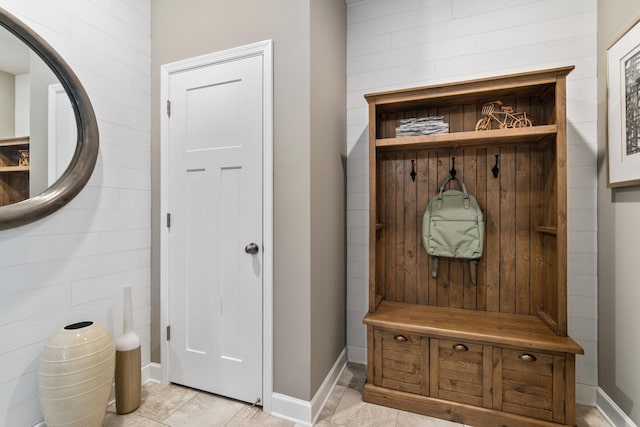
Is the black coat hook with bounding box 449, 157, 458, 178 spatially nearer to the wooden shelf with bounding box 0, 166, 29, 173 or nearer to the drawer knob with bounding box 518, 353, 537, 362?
the drawer knob with bounding box 518, 353, 537, 362

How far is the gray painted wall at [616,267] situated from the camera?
1.52 metres

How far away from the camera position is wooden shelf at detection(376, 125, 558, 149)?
1.67m

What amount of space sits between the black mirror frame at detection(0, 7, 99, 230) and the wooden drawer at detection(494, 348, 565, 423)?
248 cm

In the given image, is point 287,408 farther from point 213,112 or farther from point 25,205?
point 213,112

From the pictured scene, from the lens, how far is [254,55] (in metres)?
1.78

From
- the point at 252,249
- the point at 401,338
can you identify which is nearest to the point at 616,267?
the point at 401,338

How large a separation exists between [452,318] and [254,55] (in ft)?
6.67

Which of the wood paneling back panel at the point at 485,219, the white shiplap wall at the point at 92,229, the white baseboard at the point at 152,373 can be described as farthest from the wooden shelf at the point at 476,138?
the white baseboard at the point at 152,373

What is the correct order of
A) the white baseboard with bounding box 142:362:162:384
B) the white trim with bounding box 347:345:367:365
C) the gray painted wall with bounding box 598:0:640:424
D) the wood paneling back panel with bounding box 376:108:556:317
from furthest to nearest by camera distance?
the white trim with bounding box 347:345:367:365 < the white baseboard with bounding box 142:362:162:384 < the wood paneling back panel with bounding box 376:108:556:317 < the gray painted wall with bounding box 598:0:640:424

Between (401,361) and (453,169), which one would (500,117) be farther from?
(401,361)

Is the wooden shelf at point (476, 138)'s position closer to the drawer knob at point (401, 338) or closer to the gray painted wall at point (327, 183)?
the gray painted wall at point (327, 183)

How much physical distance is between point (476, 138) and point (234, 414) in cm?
217

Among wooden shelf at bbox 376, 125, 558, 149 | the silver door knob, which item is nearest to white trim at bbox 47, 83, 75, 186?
the silver door knob

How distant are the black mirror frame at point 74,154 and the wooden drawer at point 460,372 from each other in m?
2.20
